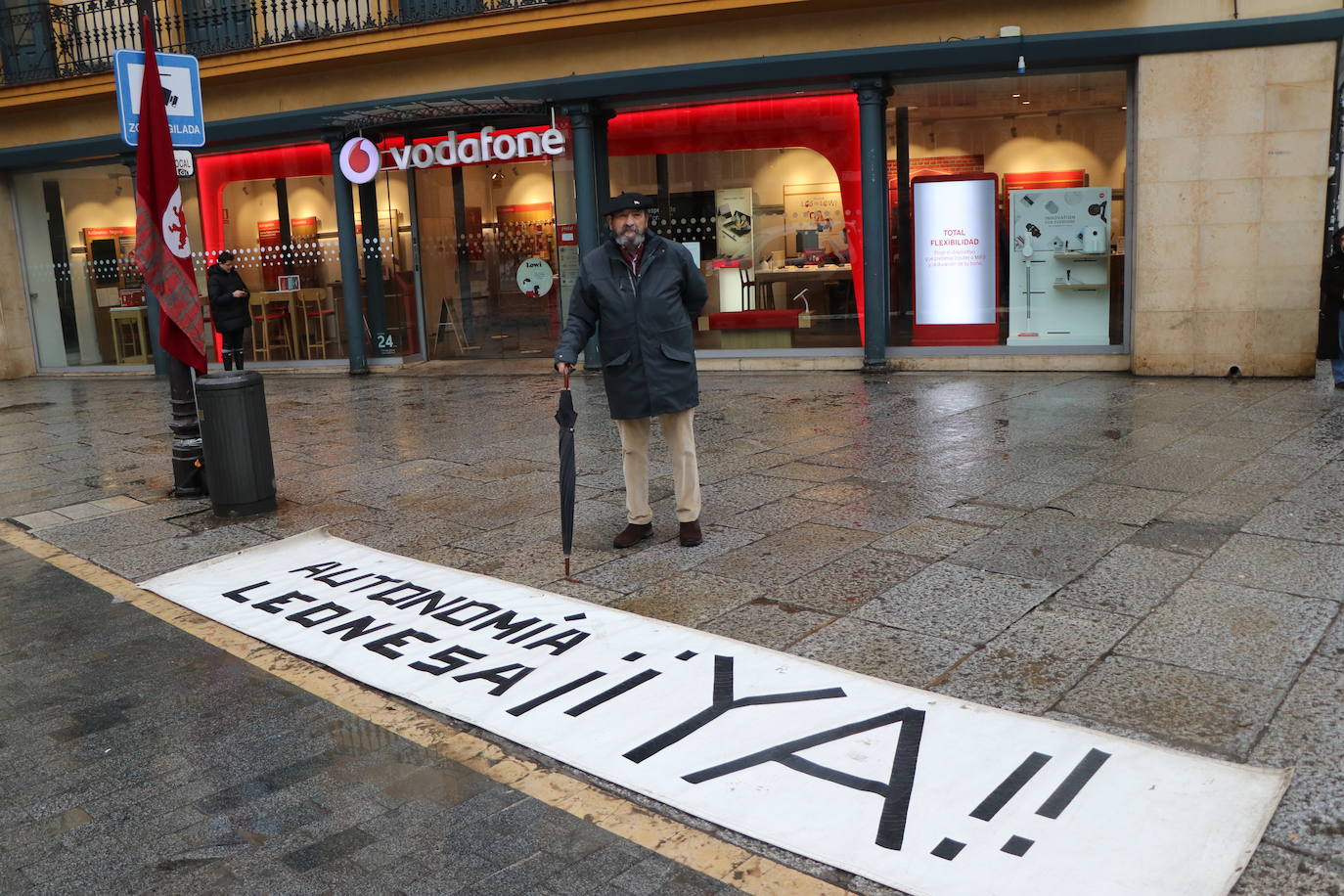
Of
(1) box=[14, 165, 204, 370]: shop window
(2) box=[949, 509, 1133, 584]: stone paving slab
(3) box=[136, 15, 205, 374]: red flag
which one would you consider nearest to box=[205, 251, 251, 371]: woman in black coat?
(1) box=[14, 165, 204, 370]: shop window

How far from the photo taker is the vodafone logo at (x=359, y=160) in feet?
51.5

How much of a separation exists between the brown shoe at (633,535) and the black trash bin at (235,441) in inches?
108

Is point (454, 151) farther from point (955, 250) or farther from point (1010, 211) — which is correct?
point (1010, 211)

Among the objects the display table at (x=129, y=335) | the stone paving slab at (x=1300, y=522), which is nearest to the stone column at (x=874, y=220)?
the stone paving slab at (x=1300, y=522)

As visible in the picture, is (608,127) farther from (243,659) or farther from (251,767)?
(251,767)

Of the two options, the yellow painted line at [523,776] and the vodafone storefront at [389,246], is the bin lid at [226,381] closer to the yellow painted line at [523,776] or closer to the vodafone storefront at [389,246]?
the yellow painted line at [523,776]

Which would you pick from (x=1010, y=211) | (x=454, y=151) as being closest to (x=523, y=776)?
(x=1010, y=211)

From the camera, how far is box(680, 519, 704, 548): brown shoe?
22.0 ft

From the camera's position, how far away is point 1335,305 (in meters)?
10.8

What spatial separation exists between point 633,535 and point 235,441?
2.99 metres

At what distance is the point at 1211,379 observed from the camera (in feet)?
39.5

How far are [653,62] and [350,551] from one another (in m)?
8.69

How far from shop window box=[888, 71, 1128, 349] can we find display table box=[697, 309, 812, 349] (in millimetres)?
1251

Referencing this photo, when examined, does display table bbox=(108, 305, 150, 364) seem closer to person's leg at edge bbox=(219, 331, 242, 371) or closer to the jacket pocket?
person's leg at edge bbox=(219, 331, 242, 371)
